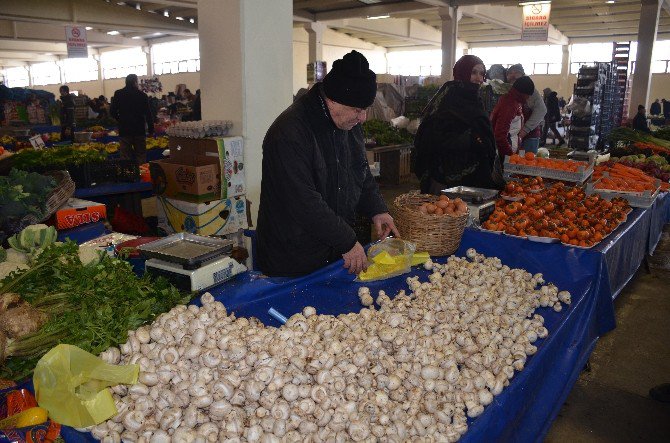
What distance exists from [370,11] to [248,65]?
37.0ft

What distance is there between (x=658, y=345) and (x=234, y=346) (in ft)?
12.2

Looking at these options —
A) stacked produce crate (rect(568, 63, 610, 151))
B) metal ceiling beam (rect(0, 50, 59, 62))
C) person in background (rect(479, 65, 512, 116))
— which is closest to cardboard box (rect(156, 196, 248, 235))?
person in background (rect(479, 65, 512, 116))

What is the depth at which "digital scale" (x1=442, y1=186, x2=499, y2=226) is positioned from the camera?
11.5 ft

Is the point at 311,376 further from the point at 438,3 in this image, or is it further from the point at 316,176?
the point at 438,3

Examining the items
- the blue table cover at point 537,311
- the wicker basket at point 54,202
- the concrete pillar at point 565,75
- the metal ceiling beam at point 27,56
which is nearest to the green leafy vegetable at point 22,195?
the wicker basket at point 54,202

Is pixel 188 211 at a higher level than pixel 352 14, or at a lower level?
lower

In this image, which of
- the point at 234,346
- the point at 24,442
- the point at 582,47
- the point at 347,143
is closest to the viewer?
the point at 24,442

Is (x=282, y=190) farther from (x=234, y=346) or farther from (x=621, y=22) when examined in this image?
(x=621, y=22)

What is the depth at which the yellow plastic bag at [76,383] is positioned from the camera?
1.39 meters

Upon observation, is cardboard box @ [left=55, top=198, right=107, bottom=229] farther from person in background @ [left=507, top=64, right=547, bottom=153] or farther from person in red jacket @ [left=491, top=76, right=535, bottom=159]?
person in background @ [left=507, top=64, right=547, bottom=153]

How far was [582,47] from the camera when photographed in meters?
25.0

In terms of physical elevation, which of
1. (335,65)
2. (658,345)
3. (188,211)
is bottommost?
(658,345)

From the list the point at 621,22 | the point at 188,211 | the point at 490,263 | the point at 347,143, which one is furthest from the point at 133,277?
the point at 621,22

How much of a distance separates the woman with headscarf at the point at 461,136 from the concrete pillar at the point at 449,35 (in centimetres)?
1069
